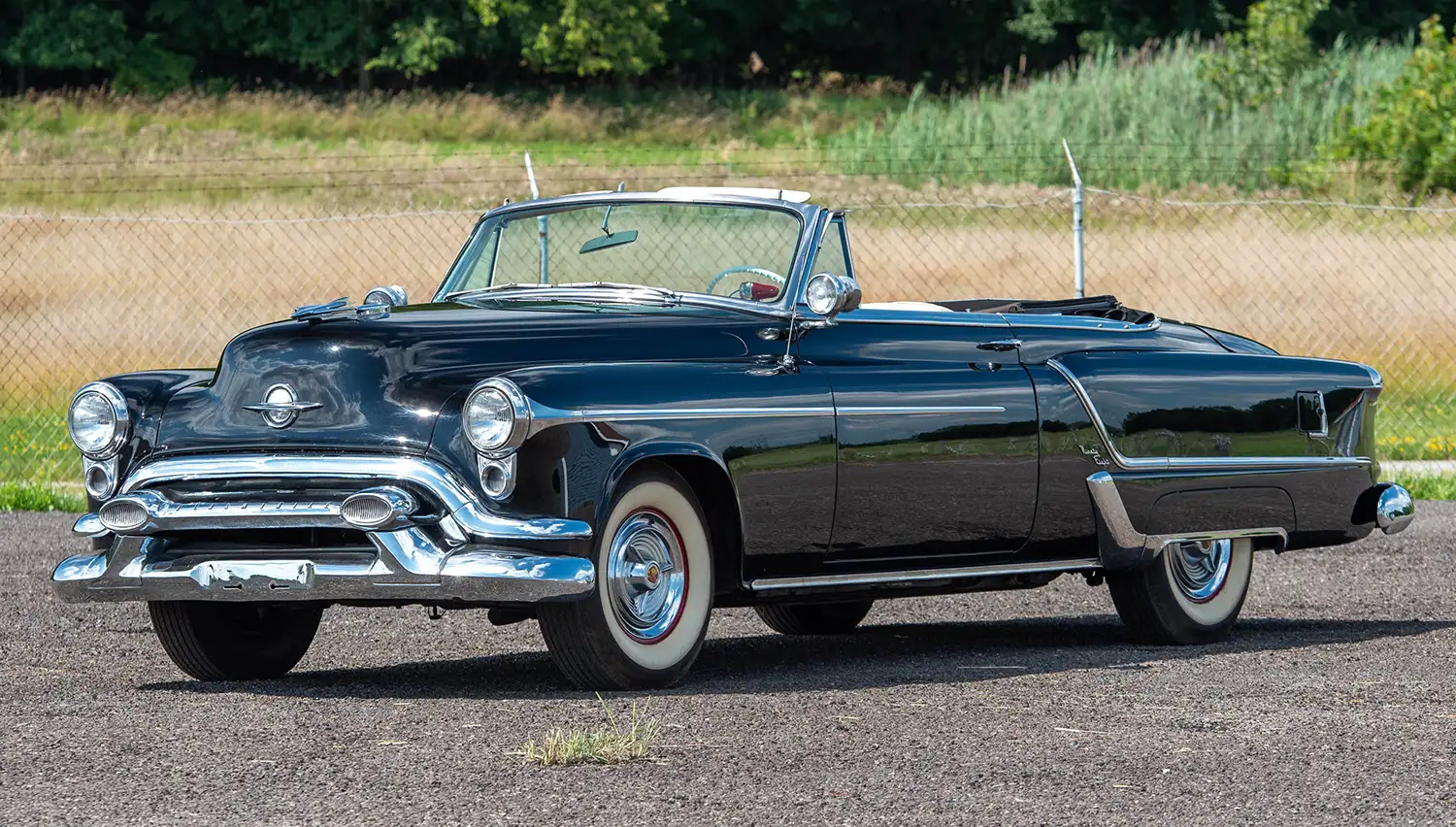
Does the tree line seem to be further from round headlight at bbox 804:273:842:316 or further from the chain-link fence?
round headlight at bbox 804:273:842:316

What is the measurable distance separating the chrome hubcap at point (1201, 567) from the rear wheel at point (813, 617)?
3.99 feet

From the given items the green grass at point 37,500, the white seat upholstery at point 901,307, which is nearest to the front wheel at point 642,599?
the white seat upholstery at point 901,307

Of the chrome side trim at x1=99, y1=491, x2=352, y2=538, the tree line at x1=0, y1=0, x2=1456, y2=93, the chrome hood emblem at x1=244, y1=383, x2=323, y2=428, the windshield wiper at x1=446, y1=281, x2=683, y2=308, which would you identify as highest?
the windshield wiper at x1=446, y1=281, x2=683, y2=308

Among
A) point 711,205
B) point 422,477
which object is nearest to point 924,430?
point 711,205

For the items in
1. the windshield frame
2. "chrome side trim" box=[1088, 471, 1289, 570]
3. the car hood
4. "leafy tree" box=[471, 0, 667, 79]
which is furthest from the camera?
"leafy tree" box=[471, 0, 667, 79]

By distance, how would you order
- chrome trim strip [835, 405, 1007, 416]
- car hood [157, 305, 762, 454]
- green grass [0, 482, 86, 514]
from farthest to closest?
green grass [0, 482, 86, 514] < chrome trim strip [835, 405, 1007, 416] < car hood [157, 305, 762, 454]

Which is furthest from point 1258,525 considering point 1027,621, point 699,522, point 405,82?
point 405,82

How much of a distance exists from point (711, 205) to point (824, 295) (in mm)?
715

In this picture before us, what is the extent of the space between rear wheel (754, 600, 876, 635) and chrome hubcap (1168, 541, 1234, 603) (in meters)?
1.22

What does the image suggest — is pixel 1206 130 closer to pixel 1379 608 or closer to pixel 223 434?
pixel 1379 608

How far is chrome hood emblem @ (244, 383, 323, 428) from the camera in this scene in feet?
21.2

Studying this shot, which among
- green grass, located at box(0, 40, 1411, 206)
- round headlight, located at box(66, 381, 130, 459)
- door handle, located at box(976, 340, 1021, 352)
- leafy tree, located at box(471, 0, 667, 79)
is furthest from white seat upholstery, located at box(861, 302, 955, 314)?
leafy tree, located at box(471, 0, 667, 79)

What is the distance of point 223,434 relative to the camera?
21.3ft

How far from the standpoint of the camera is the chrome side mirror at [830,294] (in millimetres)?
7223
